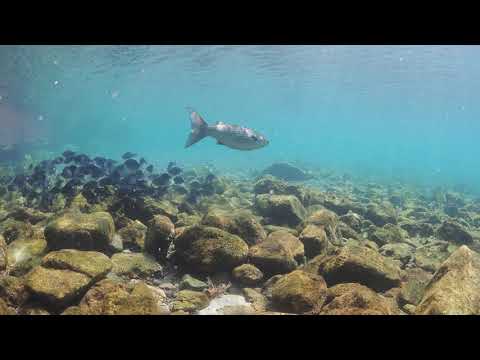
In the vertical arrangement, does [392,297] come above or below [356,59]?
below

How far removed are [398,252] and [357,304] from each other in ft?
14.7

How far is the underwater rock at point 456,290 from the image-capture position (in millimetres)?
3529

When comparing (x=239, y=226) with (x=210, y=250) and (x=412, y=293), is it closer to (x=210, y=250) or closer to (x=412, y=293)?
(x=210, y=250)

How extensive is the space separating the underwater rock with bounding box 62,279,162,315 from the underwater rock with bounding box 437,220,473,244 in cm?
984

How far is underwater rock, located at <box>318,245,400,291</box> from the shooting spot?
526 centimetres

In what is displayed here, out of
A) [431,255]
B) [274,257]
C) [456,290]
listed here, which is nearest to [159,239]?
[274,257]

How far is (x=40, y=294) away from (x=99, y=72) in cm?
4853

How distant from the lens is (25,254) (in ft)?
18.1

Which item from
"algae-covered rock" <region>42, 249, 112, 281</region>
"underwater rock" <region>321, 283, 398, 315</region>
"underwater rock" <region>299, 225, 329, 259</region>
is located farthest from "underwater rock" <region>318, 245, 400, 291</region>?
"algae-covered rock" <region>42, 249, 112, 281</region>

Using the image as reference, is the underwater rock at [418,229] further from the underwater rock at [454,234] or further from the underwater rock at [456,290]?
the underwater rock at [456,290]

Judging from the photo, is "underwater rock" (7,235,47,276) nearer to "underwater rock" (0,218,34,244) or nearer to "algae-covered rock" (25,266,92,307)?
"underwater rock" (0,218,34,244)
